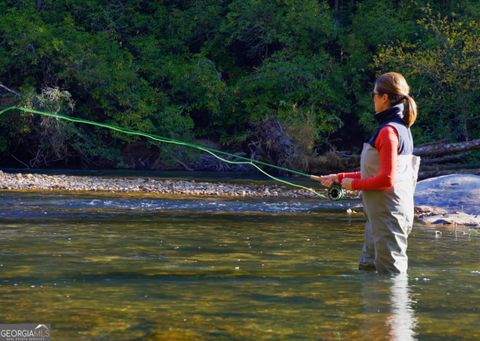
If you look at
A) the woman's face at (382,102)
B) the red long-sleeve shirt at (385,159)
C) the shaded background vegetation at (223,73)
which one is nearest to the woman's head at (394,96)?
the woman's face at (382,102)

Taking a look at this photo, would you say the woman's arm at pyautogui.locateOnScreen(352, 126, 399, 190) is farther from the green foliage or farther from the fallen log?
the green foliage

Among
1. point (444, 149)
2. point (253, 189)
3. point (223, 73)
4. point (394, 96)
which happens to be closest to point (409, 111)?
point (394, 96)

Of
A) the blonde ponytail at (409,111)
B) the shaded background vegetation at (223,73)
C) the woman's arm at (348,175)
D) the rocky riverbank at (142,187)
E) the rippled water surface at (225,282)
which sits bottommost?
the rippled water surface at (225,282)

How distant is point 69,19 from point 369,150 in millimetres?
26033

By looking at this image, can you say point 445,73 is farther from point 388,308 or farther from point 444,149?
point 388,308

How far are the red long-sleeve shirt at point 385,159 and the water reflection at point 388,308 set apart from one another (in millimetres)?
694

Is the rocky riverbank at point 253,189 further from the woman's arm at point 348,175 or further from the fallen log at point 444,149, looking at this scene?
the fallen log at point 444,149

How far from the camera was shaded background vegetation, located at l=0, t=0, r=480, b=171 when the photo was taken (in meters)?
27.4

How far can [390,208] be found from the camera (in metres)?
6.11

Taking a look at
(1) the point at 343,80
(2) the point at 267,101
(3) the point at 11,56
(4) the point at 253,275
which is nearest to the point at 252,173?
(2) the point at 267,101

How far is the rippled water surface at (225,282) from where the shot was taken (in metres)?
4.85

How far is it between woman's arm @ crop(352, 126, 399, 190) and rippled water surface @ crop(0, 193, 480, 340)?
72 centimetres

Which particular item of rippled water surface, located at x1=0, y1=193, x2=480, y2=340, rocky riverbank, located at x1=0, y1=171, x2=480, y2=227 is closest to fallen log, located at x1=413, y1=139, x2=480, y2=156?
rocky riverbank, located at x1=0, y1=171, x2=480, y2=227

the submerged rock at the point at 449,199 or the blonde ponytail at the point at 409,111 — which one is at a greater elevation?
the blonde ponytail at the point at 409,111
